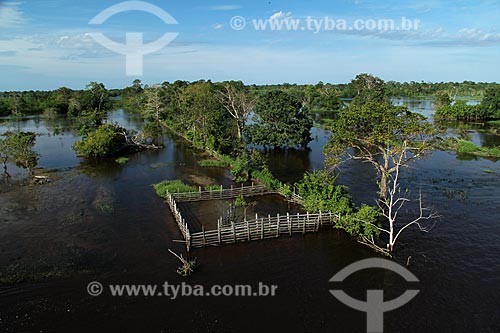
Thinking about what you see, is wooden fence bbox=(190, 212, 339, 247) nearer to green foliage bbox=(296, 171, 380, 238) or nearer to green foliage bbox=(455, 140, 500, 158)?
green foliage bbox=(296, 171, 380, 238)

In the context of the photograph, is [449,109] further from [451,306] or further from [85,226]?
[85,226]

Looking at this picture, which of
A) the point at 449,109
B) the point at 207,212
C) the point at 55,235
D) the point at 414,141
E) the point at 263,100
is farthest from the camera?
the point at 449,109

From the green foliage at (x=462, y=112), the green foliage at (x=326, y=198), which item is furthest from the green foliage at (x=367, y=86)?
the green foliage at (x=326, y=198)

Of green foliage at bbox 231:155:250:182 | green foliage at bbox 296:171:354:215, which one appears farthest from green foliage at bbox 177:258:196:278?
green foliage at bbox 231:155:250:182

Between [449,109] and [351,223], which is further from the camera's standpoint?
[449,109]

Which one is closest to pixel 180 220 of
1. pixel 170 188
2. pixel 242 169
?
pixel 170 188

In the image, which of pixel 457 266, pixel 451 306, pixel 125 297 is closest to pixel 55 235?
pixel 125 297
